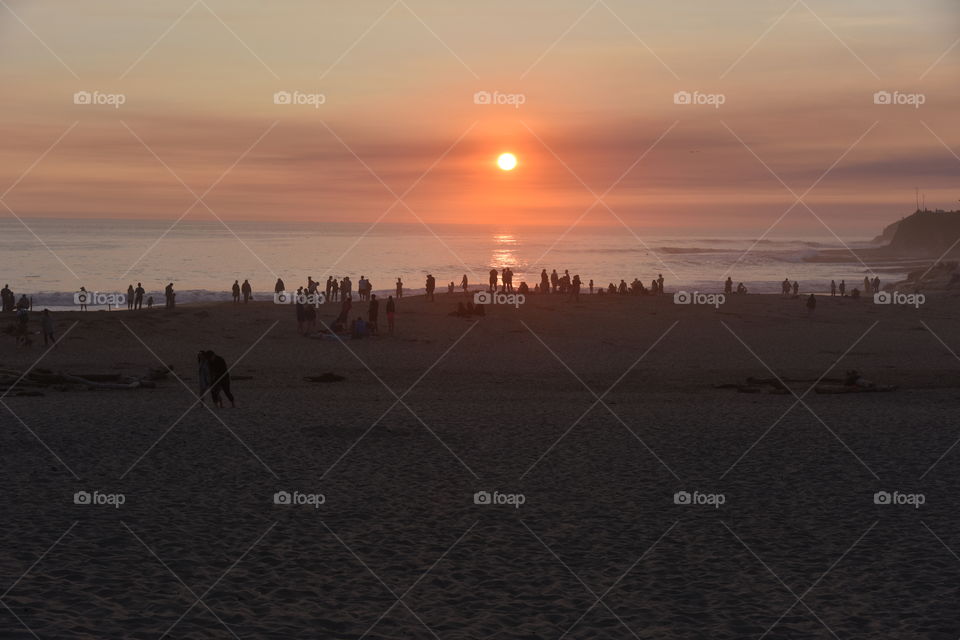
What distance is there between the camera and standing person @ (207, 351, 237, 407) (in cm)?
2380

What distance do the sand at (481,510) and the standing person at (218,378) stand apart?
2.03 ft

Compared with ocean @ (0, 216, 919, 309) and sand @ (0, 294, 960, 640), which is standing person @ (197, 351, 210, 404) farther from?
ocean @ (0, 216, 919, 309)

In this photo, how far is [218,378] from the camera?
24.1 m

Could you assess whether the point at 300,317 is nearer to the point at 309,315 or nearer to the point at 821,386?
the point at 309,315

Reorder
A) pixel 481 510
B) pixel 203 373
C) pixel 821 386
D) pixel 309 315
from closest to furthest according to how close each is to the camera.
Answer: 1. pixel 481 510
2. pixel 203 373
3. pixel 821 386
4. pixel 309 315

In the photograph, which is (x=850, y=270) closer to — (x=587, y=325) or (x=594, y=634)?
(x=587, y=325)

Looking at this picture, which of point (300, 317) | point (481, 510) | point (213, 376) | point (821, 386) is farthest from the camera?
point (300, 317)

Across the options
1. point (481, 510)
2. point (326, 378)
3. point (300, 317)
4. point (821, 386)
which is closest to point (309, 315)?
point (300, 317)

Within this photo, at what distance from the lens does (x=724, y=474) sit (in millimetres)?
17422

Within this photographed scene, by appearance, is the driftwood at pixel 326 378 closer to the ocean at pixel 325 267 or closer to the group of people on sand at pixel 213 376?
the group of people on sand at pixel 213 376

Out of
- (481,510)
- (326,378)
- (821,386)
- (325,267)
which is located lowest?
(481,510)

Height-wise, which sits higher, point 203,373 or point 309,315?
point 309,315

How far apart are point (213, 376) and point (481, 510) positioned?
11574 millimetres

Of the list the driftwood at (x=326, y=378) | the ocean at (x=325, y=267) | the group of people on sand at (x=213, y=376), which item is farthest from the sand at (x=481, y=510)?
the ocean at (x=325, y=267)
